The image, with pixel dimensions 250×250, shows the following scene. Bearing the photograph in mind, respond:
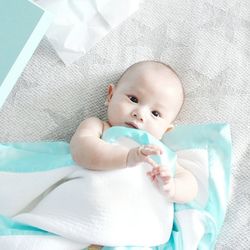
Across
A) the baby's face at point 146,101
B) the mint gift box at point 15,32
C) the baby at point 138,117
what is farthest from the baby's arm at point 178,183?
the mint gift box at point 15,32

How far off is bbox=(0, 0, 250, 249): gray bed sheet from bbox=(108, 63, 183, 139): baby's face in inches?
4.3

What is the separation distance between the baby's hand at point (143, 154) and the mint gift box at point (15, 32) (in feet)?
1.03

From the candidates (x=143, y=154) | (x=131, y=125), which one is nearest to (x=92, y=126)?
(x=131, y=125)

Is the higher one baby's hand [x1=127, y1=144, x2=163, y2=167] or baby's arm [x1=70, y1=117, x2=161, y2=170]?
baby's hand [x1=127, y1=144, x2=163, y2=167]

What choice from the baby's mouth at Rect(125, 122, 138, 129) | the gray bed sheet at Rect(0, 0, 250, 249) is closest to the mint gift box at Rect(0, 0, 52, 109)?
the gray bed sheet at Rect(0, 0, 250, 249)

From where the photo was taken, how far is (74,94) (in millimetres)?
1311

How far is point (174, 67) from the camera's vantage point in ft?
4.38

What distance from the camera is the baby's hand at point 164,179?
40.9 inches

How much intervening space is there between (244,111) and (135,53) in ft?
1.03

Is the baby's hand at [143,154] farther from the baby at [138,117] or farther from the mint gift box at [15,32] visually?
the mint gift box at [15,32]

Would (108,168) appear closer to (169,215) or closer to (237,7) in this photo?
(169,215)

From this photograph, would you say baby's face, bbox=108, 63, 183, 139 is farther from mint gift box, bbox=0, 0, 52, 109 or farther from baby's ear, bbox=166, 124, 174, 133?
mint gift box, bbox=0, 0, 52, 109

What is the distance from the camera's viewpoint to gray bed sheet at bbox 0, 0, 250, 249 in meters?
1.29

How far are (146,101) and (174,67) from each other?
0.20 meters
